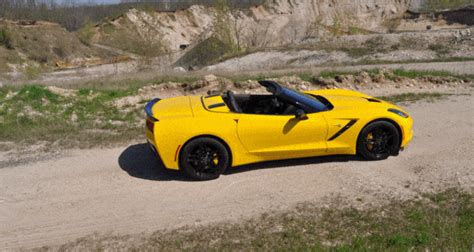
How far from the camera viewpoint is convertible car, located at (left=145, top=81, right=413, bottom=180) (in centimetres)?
551

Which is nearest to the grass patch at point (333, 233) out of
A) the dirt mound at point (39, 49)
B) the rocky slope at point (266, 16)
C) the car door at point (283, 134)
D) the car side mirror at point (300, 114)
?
the car door at point (283, 134)

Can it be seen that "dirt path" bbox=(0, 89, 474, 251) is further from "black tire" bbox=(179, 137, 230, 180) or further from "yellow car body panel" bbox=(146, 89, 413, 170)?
"yellow car body panel" bbox=(146, 89, 413, 170)

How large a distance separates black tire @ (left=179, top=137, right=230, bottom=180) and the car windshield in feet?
4.05

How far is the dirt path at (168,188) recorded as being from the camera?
4559 mm

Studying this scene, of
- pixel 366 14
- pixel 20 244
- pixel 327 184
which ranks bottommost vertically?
pixel 20 244

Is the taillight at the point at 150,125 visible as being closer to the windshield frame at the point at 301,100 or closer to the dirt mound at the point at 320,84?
the windshield frame at the point at 301,100

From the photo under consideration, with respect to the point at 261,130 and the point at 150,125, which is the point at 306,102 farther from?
the point at 150,125

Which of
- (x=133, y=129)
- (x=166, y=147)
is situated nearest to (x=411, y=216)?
(x=166, y=147)

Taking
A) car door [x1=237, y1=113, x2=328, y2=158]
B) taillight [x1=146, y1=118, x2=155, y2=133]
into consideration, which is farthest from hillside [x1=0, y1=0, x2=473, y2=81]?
taillight [x1=146, y1=118, x2=155, y2=133]

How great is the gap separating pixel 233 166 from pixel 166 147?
0.97 meters

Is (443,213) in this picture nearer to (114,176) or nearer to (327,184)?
(327,184)

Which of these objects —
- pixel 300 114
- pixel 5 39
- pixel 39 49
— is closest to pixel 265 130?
pixel 300 114

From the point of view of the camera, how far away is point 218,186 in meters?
5.43

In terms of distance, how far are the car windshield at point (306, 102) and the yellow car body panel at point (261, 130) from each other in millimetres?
103
